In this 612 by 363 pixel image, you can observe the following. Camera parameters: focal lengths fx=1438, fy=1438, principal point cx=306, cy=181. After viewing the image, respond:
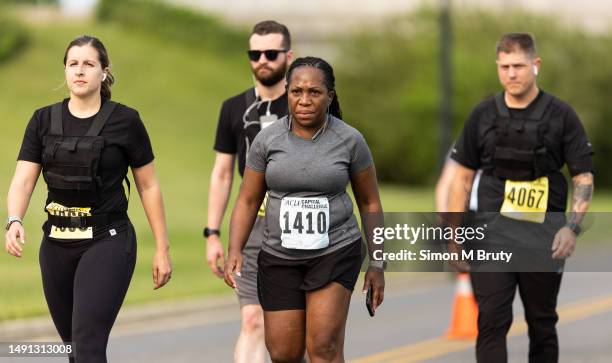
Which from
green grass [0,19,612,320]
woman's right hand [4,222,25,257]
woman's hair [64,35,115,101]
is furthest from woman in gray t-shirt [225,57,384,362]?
green grass [0,19,612,320]

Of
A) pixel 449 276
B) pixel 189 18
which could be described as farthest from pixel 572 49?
pixel 449 276

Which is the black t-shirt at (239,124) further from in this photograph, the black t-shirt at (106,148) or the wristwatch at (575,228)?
the wristwatch at (575,228)

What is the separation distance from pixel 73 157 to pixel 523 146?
2831 millimetres

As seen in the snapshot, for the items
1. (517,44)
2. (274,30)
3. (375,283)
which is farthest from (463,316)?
(375,283)

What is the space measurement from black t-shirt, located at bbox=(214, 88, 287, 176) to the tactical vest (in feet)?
4.30

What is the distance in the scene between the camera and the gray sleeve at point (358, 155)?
23.3 ft

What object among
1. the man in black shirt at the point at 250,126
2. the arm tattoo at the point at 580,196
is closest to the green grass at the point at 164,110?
the man in black shirt at the point at 250,126

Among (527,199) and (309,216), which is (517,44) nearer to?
Result: (527,199)

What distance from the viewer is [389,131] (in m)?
48.0

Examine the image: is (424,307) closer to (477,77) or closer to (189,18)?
(477,77)

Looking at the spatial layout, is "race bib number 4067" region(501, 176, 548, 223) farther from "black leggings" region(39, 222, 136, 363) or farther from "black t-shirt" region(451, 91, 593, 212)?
"black leggings" region(39, 222, 136, 363)

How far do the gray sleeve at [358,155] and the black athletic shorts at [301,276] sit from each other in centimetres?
38

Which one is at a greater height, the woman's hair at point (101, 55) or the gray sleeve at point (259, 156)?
the woman's hair at point (101, 55)

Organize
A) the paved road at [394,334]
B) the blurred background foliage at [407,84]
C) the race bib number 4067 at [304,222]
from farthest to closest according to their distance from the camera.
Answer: the blurred background foliage at [407,84] < the paved road at [394,334] < the race bib number 4067 at [304,222]
